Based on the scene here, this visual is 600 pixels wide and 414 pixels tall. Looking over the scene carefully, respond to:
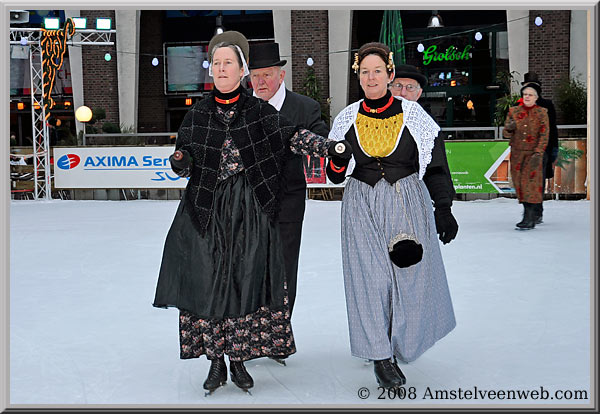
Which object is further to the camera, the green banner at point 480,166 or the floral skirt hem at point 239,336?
the green banner at point 480,166

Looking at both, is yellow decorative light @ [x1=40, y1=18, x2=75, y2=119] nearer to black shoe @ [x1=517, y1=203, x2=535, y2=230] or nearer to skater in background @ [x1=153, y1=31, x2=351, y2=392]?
black shoe @ [x1=517, y1=203, x2=535, y2=230]

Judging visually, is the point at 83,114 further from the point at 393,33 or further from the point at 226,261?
the point at 226,261

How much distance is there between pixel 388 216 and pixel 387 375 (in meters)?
0.71

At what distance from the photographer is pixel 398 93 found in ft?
14.3

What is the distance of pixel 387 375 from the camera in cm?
328

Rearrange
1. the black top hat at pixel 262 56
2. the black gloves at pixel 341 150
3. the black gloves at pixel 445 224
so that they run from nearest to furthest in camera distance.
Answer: the black gloves at pixel 341 150 → the black gloves at pixel 445 224 → the black top hat at pixel 262 56

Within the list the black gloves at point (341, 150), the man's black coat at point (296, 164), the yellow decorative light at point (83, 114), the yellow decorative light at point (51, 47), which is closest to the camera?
the black gloves at point (341, 150)

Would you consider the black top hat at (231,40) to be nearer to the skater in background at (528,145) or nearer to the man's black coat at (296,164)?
the man's black coat at (296,164)

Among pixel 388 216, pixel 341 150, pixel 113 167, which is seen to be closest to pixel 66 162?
pixel 113 167

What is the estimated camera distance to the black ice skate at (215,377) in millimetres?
3318

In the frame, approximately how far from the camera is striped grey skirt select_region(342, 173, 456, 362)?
11.0 feet

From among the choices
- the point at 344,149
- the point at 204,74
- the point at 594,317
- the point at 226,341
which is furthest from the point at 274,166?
the point at 204,74

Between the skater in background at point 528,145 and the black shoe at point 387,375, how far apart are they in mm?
5538

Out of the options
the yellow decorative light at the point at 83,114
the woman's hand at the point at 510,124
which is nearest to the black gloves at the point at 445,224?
the woman's hand at the point at 510,124
